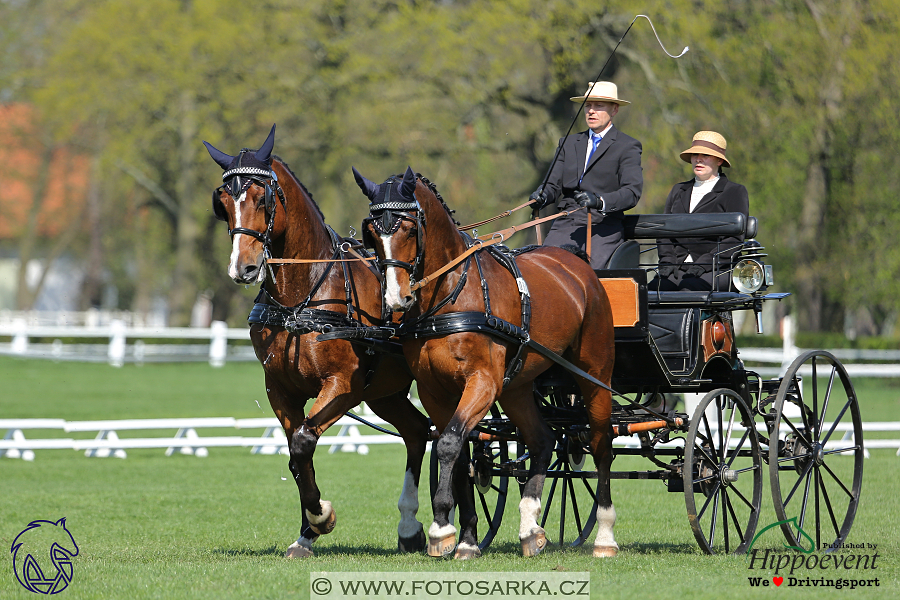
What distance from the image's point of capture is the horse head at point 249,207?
21.7 feet

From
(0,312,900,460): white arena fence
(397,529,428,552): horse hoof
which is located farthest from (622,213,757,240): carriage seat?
(0,312,900,460): white arena fence

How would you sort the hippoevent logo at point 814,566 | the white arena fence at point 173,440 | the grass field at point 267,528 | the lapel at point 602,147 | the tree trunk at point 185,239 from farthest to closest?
1. the tree trunk at point 185,239
2. the white arena fence at point 173,440
3. the lapel at point 602,147
4. the hippoevent logo at point 814,566
5. the grass field at point 267,528

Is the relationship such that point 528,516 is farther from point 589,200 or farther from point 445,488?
point 589,200

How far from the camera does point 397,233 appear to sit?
250 inches

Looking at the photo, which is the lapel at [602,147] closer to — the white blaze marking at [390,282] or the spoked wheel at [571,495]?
the spoked wheel at [571,495]

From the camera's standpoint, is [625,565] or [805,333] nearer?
[625,565]

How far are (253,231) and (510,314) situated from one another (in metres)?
1.57

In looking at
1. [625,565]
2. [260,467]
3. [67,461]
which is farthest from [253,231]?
[67,461]

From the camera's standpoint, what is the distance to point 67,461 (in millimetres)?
14328

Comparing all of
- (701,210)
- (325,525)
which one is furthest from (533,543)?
(701,210)

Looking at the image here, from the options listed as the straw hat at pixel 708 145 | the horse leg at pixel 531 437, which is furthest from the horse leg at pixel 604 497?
the straw hat at pixel 708 145

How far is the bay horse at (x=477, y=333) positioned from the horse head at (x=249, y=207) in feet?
2.18

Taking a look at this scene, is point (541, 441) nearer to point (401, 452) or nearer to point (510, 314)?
point (510, 314)

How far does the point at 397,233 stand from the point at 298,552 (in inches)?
85.0
